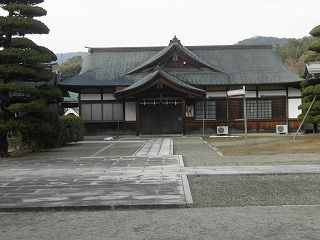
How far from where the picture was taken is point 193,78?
115 feet

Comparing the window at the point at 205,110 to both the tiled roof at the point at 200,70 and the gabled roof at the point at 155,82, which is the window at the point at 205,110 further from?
the gabled roof at the point at 155,82

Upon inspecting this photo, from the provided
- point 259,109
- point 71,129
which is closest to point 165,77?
point 259,109

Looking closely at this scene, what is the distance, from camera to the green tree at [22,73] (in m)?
18.8

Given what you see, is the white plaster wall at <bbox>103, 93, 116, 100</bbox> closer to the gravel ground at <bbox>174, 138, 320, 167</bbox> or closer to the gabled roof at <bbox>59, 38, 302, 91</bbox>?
the gabled roof at <bbox>59, 38, 302, 91</bbox>

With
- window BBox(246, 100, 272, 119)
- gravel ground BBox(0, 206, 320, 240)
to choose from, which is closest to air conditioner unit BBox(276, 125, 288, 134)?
window BBox(246, 100, 272, 119)

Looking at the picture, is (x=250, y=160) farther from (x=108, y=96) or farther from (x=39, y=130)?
(x=108, y=96)

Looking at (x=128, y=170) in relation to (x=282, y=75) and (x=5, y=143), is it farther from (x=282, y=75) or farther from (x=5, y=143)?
(x=282, y=75)

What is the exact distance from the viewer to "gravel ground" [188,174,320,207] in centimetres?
867

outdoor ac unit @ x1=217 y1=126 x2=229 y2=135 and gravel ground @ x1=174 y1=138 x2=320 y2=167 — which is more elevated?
outdoor ac unit @ x1=217 y1=126 x2=229 y2=135

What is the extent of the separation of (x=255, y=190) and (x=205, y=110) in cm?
2502

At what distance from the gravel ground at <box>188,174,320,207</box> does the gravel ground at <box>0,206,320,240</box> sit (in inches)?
21.4

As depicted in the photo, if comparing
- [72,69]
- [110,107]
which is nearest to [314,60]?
[110,107]

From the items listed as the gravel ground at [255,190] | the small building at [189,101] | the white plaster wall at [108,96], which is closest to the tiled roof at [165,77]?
the small building at [189,101]

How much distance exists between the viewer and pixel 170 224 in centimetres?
712
